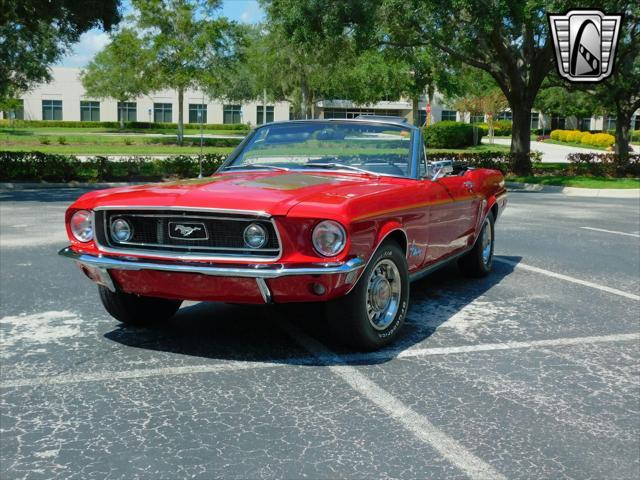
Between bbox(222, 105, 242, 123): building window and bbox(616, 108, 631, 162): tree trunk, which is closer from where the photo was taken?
bbox(616, 108, 631, 162): tree trunk

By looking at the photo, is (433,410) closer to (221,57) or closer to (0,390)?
(0,390)

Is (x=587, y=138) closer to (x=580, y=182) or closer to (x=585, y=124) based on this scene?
(x=585, y=124)

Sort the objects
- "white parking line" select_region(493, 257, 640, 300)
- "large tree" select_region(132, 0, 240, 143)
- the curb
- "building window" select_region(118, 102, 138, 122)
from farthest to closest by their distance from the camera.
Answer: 1. "building window" select_region(118, 102, 138, 122)
2. "large tree" select_region(132, 0, 240, 143)
3. the curb
4. "white parking line" select_region(493, 257, 640, 300)

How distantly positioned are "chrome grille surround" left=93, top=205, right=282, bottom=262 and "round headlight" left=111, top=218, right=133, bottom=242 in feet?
0.09

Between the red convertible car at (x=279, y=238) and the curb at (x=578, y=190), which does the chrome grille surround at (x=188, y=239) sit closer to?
the red convertible car at (x=279, y=238)

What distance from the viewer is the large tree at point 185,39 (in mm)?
47062

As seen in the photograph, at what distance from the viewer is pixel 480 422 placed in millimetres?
3822

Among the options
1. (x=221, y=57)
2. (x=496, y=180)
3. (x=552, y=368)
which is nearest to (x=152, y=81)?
(x=221, y=57)

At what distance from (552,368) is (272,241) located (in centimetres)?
195

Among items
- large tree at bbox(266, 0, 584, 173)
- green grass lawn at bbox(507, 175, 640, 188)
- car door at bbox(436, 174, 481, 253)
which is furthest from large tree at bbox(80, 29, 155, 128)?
car door at bbox(436, 174, 481, 253)

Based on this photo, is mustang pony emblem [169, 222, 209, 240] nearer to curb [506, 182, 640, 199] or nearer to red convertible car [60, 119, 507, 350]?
red convertible car [60, 119, 507, 350]

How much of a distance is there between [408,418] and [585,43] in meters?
24.2

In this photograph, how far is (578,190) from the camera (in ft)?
71.4

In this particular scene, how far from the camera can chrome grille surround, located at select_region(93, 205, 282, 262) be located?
4469mm
